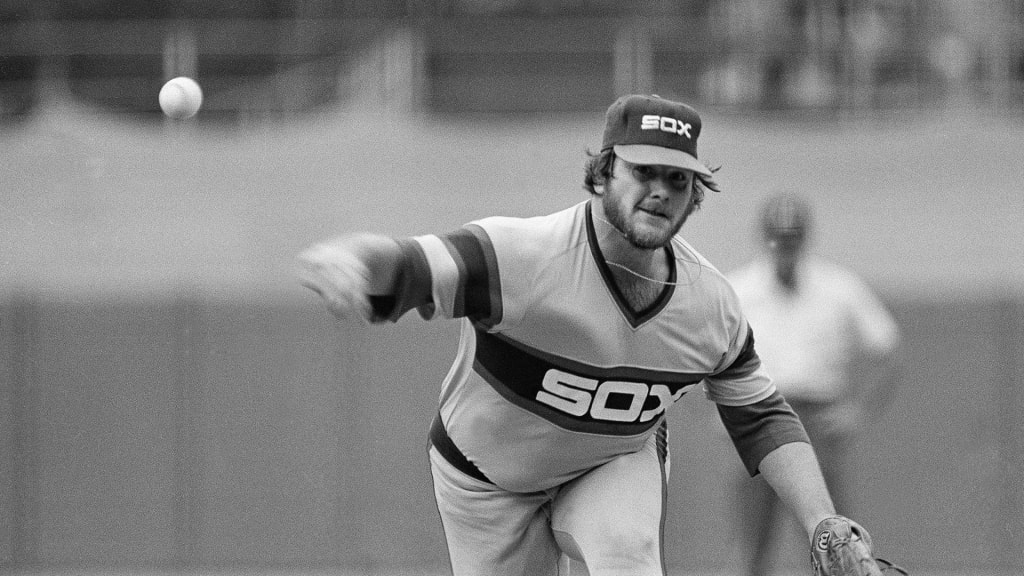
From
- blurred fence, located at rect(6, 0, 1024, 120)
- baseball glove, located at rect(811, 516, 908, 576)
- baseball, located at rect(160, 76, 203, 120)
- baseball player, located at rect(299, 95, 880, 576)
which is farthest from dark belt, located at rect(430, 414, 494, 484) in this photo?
blurred fence, located at rect(6, 0, 1024, 120)

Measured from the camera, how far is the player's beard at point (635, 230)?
167 inches

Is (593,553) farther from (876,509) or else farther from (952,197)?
(952,197)

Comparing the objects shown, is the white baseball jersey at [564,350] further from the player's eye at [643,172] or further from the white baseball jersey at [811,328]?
the white baseball jersey at [811,328]

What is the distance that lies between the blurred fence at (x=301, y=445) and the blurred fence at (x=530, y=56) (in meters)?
2.03

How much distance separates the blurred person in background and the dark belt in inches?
133

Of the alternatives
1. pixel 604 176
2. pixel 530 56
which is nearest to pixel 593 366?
pixel 604 176

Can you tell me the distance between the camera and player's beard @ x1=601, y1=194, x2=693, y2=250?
13.9 ft

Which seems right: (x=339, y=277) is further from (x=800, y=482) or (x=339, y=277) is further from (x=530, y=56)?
(x=530, y=56)

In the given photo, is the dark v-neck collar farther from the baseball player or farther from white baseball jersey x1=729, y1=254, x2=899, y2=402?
white baseball jersey x1=729, y1=254, x2=899, y2=402

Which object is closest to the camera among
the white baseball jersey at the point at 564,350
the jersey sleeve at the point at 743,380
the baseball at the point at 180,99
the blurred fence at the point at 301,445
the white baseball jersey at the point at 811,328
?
the white baseball jersey at the point at 564,350

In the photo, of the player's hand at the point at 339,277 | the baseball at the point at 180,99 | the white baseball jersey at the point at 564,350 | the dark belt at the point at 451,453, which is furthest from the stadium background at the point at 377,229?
the player's hand at the point at 339,277

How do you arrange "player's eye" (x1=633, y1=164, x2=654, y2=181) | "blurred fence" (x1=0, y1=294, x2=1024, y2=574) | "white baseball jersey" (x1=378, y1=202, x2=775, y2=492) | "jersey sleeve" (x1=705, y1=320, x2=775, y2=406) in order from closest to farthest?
"white baseball jersey" (x1=378, y1=202, x2=775, y2=492), "player's eye" (x1=633, y1=164, x2=654, y2=181), "jersey sleeve" (x1=705, y1=320, x2=775, y2=406), "blurred fence" (x1=0, y1=294, x2=1024, y2=574)

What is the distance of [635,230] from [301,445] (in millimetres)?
6838

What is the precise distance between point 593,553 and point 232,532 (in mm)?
6703
